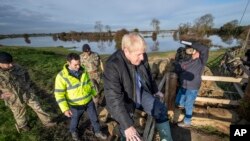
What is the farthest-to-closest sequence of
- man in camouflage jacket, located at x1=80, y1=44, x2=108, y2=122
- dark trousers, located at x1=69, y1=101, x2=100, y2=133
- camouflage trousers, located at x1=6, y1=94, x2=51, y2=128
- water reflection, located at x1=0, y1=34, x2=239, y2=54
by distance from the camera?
water reflection, located at x1=0, y1=34, x2=239, y2=54, man in camouflage jacket, located at x1=80, y1=44, x2=108, y2=122, camouflage trousers, located at x1=6, y1=94, x2=51, y2=128, dark trousers, located at x1=69, y1=101, x2=100, y2=133

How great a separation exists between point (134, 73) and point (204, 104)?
4.54m

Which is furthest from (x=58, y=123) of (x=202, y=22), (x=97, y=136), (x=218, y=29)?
(x=218, y=29)

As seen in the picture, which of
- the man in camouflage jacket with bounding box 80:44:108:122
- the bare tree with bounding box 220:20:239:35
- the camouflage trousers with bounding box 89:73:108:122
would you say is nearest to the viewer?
the camouflage trousers with bounding box 89:73:108:122

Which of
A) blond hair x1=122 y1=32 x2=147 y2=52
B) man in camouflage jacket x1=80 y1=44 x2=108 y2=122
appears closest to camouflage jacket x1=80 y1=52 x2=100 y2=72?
man in camouflage jacket x1=80 y1=44 x2=108 y2=122

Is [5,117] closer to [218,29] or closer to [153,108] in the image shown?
[153,108]

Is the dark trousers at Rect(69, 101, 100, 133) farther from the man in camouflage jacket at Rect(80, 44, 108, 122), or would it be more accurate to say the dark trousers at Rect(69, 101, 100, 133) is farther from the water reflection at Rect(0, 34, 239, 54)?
the water reflection at Rect(0, 34, 239, 54)

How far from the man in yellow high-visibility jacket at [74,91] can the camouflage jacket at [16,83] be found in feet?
4.46

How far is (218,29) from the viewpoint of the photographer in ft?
207

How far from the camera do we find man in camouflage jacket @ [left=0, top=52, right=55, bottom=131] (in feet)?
14.7

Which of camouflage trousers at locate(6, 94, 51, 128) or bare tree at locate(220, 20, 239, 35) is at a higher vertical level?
bare tree at locate(220, 20, 239, 35)

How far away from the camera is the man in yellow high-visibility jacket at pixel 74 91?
4.05m

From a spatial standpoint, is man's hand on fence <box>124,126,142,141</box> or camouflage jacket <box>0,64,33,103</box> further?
camouflage jacket <box>0,64,33,103</box>

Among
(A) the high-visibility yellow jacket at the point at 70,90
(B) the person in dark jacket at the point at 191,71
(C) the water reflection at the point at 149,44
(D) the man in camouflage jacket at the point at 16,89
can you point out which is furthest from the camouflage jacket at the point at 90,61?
(C) the water reflection at the point at 149,44

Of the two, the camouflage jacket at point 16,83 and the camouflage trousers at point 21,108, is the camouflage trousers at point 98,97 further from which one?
the camouflage jacket at point 16,83
